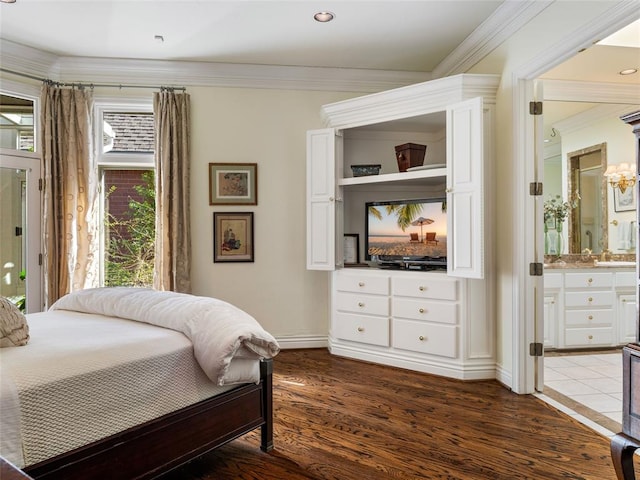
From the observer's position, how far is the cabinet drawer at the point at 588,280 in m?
4.48

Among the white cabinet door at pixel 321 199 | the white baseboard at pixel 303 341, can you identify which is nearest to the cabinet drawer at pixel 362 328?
the white baseboard at pixel 303 341

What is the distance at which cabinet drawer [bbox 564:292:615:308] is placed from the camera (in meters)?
4.49

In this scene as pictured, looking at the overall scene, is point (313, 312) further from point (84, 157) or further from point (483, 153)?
point (84, 157)

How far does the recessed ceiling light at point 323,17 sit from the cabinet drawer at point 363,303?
2.29m

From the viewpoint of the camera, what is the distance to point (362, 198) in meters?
4.56

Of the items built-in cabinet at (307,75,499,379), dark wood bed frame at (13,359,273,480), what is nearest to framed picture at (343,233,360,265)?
built-in cabinet at (307,75,499,379)

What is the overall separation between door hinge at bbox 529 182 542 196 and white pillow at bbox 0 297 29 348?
311 centimetres

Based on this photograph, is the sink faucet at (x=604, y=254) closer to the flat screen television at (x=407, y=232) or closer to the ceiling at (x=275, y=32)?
the ceiling at (x=275, y=32)

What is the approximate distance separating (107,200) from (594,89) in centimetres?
477

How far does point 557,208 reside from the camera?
208 inches

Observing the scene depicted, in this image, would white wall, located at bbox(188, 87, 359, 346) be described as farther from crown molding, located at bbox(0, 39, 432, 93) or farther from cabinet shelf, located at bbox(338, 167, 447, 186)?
cabinet shelf, located at bbox(338, 167, 447, 186)

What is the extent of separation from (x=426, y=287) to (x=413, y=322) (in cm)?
32

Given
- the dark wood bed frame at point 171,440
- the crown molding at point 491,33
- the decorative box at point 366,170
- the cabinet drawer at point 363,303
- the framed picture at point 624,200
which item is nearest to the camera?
the dark wood bed frame at point 171,440

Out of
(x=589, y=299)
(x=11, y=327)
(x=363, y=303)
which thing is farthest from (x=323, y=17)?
(x=589, y=299)
